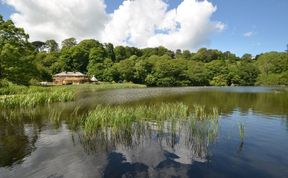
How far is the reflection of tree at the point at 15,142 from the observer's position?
909cm

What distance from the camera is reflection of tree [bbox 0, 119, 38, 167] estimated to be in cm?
909

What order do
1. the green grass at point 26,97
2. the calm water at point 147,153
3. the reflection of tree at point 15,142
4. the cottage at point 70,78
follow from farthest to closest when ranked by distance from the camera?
the cottage at point 70,78 < the green grass at point 26,97 < the reflection of tree at point 15,142 < the calm water at point 147,153

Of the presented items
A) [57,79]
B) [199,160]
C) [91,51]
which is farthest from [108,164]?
[91,51]

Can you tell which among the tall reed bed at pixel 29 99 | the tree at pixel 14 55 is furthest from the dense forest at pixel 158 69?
the tall reed bed at pixel 29 99

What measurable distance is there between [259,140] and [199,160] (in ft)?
15.5

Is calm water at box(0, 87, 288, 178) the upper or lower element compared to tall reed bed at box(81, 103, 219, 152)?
lower

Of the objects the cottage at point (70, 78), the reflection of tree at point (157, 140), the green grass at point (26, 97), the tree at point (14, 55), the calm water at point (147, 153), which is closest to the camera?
the calm water at point (147, 153)

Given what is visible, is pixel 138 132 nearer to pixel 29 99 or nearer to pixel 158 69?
pixel 29 99

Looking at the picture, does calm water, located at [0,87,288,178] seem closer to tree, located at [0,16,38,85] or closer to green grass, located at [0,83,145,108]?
green grass, located at [0,83,145,108]

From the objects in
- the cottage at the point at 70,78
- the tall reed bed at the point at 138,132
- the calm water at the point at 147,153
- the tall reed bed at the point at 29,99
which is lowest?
the calm water at the point at 147,153

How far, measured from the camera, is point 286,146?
10.9 meters

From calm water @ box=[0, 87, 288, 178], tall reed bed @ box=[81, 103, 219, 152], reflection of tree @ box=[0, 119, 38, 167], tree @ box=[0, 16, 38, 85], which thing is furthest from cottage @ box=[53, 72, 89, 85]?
tall reed bed @ box=[81, 103, 219, 152]

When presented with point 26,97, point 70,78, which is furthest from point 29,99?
point 70,78

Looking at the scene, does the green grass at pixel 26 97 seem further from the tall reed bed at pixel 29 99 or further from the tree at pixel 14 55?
the tree at pixel 14 55
